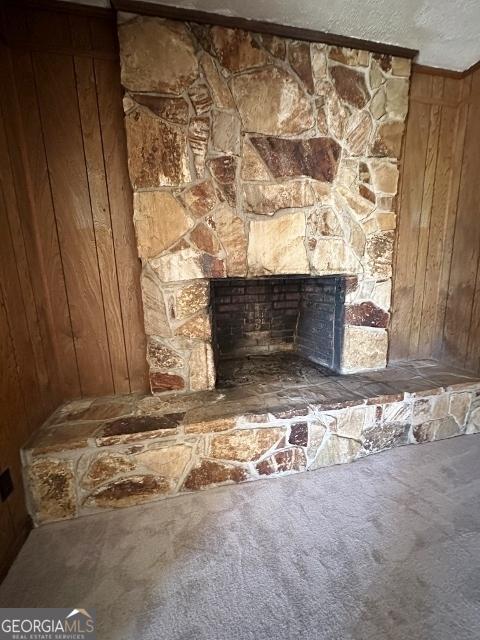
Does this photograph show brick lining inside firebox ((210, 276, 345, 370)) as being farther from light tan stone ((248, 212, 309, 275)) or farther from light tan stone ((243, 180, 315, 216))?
light tan stone ((243, 180, 315, 216))

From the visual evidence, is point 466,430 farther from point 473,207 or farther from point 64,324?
point 64,324

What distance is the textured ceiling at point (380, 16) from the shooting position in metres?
1.40

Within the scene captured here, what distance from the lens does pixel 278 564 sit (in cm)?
113

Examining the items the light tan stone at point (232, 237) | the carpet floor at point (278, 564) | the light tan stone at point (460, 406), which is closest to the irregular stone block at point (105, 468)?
the carpet floor at point (278, 564)

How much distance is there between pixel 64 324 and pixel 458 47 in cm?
294

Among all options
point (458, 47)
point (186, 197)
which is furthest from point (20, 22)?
point (458, 47)

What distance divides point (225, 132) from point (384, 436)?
205 centimetres

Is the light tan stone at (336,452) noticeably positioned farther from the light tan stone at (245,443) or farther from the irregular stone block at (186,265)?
the irregular stone block at (186,265)

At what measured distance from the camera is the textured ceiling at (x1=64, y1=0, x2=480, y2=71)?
55.0 inches

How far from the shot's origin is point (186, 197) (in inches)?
62.6

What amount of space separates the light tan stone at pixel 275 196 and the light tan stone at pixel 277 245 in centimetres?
6

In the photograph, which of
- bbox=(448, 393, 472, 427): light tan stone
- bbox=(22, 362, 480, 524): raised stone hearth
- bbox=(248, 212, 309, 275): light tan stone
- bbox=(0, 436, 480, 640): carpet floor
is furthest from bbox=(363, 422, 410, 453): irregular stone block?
bbox=(248, 212, 309, 275): light tan stone

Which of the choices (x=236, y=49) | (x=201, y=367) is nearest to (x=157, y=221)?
(x=201, y=367)

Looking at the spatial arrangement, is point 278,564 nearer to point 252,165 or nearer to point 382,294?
point 382,294
